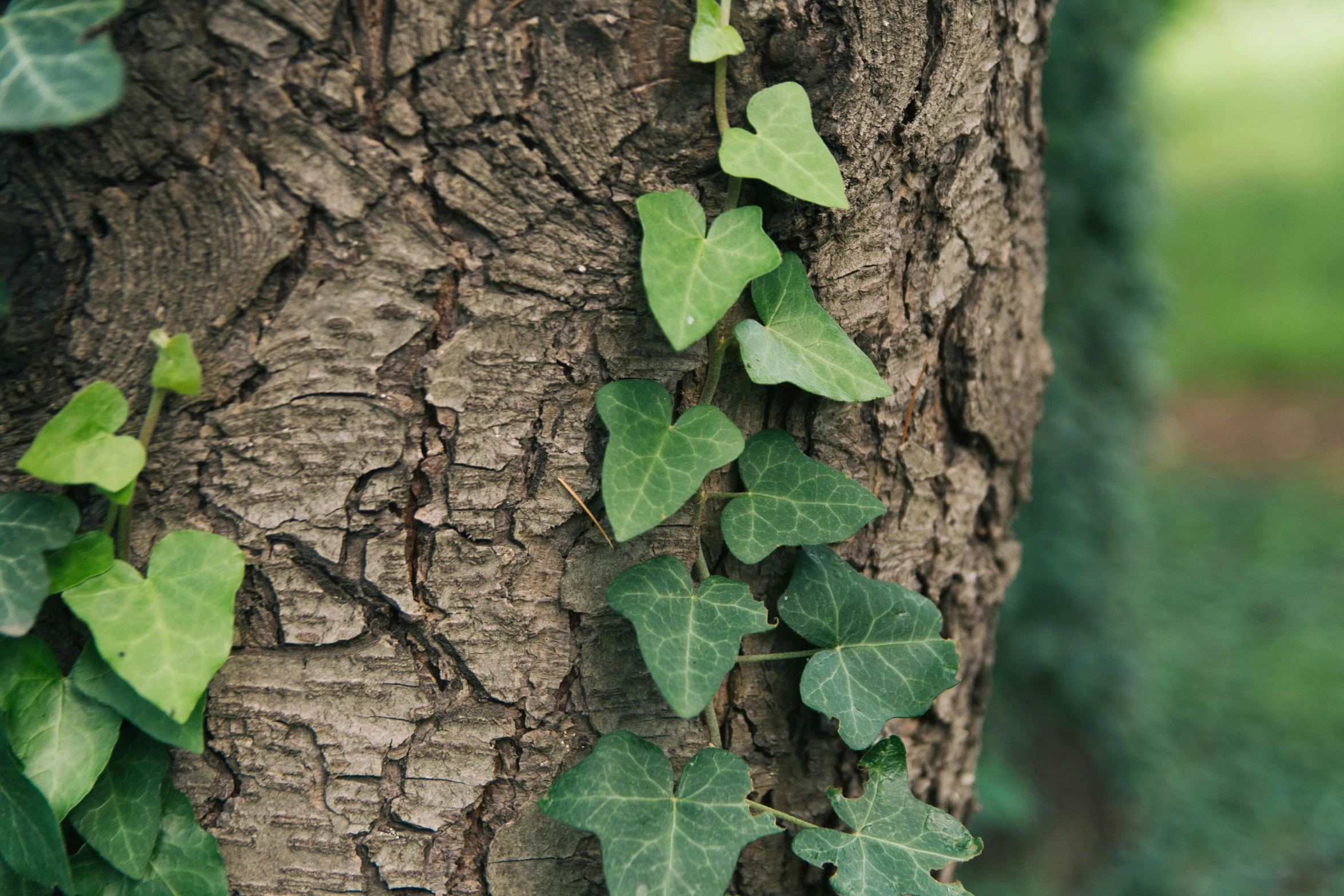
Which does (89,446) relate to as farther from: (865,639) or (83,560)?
(865,639)

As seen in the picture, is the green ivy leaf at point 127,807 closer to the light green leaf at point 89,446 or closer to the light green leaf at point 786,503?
the light green leaf at point 89,446

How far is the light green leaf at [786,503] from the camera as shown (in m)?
0.90

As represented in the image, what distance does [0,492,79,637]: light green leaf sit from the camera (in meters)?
0.79

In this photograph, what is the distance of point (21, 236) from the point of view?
80cm

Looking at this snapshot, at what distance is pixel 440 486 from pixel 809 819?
61cm

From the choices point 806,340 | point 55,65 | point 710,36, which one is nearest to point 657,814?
point 806,340

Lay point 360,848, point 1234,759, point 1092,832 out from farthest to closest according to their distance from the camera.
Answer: point 1234,759 → point 1092,832 → point 360,848

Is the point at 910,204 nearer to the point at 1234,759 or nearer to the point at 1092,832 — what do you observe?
the point at 1092,832

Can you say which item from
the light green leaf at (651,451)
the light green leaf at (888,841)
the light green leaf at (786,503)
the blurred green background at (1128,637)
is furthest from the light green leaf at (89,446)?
the blurred green background at (1128,637)

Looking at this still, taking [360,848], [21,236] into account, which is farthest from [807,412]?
[21,236]

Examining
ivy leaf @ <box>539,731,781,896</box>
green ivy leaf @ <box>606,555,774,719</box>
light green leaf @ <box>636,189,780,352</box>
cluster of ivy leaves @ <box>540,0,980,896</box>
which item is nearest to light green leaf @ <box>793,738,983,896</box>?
cluster of ivy leaves @ <box>540,0,980,896</box>

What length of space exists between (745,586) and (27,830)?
2.45ft

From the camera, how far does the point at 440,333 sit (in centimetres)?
85

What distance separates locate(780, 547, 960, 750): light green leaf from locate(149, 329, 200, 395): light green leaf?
0.63 meters
